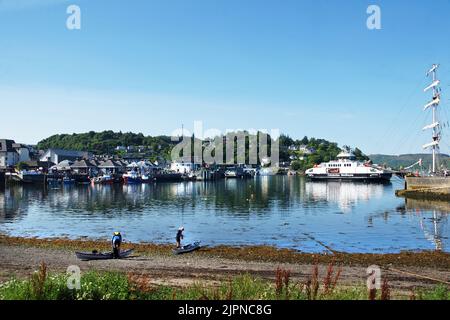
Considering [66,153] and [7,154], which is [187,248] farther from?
[66,153]

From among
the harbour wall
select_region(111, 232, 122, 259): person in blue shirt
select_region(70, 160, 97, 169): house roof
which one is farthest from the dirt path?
select_region(70, 160, 97, 169): house roof

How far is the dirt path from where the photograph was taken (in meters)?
20.5

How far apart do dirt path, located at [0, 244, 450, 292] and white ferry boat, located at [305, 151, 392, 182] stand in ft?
380

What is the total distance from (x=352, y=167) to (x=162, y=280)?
128490 mm

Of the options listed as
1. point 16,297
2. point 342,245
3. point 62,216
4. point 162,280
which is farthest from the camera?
point 62,216

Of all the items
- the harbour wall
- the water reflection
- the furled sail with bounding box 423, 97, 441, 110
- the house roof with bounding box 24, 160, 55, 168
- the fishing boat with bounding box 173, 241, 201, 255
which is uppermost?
the furled sail with bounding box 423, 97, 441, 110

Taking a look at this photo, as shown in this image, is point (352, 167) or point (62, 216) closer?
point (62, 216)

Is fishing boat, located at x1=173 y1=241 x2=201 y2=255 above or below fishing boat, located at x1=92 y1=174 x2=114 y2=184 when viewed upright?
below

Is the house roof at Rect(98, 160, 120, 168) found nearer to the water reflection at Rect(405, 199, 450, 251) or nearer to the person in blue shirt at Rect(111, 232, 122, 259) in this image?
the water reflection at Rect(405, 199, 450, 251)

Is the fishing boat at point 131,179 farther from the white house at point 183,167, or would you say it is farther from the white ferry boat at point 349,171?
the white ferry boat at point 349,171
